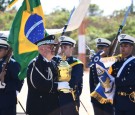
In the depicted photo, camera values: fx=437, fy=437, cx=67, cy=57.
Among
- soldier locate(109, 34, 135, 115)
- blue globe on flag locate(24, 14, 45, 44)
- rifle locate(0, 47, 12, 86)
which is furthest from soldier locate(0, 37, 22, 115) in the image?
soldier locate(109, 34, 135, 115)

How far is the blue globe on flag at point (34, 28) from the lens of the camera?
21.8ft

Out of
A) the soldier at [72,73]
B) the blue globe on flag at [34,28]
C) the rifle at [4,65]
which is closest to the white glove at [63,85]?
the soldier at [72,73]

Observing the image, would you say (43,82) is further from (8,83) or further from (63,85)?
(8,83)

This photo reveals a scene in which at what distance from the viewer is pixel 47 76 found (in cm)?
516

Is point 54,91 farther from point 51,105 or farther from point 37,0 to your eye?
point 37,0

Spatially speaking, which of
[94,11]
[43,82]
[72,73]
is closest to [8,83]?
[72,73]

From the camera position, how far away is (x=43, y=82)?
→ 5113mm

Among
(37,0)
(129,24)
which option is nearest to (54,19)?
(129,24)

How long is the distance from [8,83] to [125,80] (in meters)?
1.62

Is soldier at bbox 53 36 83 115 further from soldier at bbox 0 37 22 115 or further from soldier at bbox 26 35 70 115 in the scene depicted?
soldier at bbox 26 35 70 115

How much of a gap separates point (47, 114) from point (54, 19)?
109ft

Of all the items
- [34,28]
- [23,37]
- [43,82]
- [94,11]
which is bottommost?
[94,11]

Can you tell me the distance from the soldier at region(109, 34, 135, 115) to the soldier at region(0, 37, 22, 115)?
137 cm

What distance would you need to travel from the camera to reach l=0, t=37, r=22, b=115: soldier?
20.0 feet
